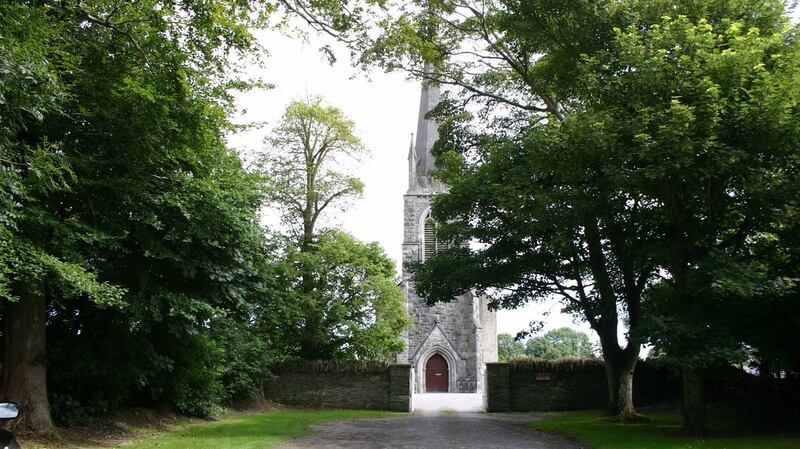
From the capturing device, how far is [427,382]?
47.1m

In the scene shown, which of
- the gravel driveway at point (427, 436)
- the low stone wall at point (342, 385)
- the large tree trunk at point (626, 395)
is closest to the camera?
the gravel driveway at point (427, 436)

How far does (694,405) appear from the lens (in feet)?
47.5

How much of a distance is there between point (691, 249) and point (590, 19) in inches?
237

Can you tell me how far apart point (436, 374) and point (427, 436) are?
32.3 m

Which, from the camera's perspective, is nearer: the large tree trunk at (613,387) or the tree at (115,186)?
the tree at (115,186)

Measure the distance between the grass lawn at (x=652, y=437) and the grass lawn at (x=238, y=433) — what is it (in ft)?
22.1

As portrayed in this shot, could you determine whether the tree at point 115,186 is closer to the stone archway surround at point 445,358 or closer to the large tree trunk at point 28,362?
the large tree trunk at point 28,362

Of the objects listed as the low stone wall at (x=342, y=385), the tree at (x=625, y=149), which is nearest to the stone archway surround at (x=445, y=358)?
the low stone wall at (x=342, y=385)

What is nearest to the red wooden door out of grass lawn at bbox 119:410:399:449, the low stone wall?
the low stone wall

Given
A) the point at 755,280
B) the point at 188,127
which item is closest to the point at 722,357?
the point at 755,280

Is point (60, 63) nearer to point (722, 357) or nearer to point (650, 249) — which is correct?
point (650, 249)

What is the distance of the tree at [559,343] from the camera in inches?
4931

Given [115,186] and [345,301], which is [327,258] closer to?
[345,301]

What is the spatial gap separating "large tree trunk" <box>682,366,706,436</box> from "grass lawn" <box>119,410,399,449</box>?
28.9 feet
